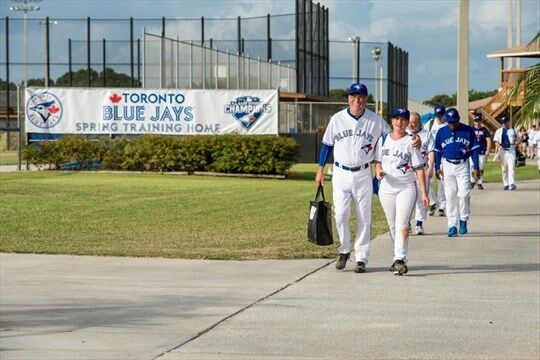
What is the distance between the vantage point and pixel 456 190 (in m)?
18.4

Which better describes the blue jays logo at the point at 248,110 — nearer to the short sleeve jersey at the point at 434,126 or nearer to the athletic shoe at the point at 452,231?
the short sleeve jersey at the point at 434,126

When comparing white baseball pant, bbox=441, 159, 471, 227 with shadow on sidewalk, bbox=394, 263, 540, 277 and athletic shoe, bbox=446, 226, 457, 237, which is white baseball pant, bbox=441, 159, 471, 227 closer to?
athletic shoe, bbox=446, 226, 457, 237

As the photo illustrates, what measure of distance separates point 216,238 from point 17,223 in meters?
3.49

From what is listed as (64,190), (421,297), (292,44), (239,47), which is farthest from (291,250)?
(239,47)

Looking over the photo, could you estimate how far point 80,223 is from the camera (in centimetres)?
1902

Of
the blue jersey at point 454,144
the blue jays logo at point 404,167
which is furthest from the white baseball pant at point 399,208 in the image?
the blue jersey at point 454,144

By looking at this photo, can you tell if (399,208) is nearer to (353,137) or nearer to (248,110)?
(353,137)

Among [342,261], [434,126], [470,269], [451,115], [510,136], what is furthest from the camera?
[510,136]

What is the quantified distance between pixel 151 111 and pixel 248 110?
10.1 ft

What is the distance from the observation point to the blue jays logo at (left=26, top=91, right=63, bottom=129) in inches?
1535

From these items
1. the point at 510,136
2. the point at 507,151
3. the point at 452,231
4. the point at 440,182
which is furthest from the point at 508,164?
the point at 452,231

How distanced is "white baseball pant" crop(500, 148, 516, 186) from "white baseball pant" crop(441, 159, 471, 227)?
40.0 ft

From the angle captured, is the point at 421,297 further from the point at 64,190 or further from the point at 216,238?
the point at 64,190

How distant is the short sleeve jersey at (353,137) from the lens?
13.3 m
